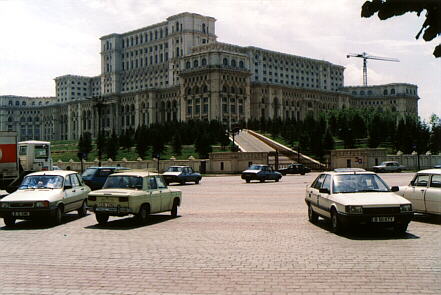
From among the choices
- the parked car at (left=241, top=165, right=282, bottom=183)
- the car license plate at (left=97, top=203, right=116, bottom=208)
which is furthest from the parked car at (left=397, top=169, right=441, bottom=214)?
the parked car at (left=241, top=165, right=282, bottom=183)

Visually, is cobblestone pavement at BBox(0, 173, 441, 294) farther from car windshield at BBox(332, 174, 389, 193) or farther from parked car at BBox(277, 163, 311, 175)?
parked car at BBox(277, 163, 311, 175)

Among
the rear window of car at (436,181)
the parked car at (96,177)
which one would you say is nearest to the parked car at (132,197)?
the rear window of car at (436,181)

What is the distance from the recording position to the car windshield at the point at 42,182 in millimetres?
15961

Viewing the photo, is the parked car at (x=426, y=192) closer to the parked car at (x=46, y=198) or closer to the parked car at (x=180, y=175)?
the parked car at (x=46, y=198)

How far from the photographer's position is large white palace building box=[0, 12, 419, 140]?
132 meters

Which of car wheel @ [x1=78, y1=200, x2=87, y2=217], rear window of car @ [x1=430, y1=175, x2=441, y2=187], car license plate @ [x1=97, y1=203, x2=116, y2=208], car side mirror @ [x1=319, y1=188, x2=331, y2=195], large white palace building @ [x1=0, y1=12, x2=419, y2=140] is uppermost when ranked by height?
large white palace building @ [x1=0, y1=12, x2=419, y2=140]

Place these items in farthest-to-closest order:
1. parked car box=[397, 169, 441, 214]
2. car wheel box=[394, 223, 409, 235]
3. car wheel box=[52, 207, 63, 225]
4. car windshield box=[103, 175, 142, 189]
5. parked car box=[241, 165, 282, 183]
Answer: parked car box=[241, 165, 282, 183] → car windshield box=[103, 175, 142, 189] → car wheel box=[52, 207, 63, 225] → parked car box=[397, 169, 441, 214] → car wheel box=[394, 223, 409, 235]

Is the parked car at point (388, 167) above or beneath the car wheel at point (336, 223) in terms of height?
beneath

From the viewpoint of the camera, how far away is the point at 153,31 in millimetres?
161875

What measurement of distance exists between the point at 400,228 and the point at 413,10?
8.79 meters

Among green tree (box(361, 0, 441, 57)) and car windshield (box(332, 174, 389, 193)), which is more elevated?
green tree (box(361, 0, 441, 57))

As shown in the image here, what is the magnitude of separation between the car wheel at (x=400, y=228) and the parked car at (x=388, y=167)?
151ft

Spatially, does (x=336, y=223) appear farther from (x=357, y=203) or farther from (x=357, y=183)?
(x=357, y=183)

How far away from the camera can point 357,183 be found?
13438 millimetres
